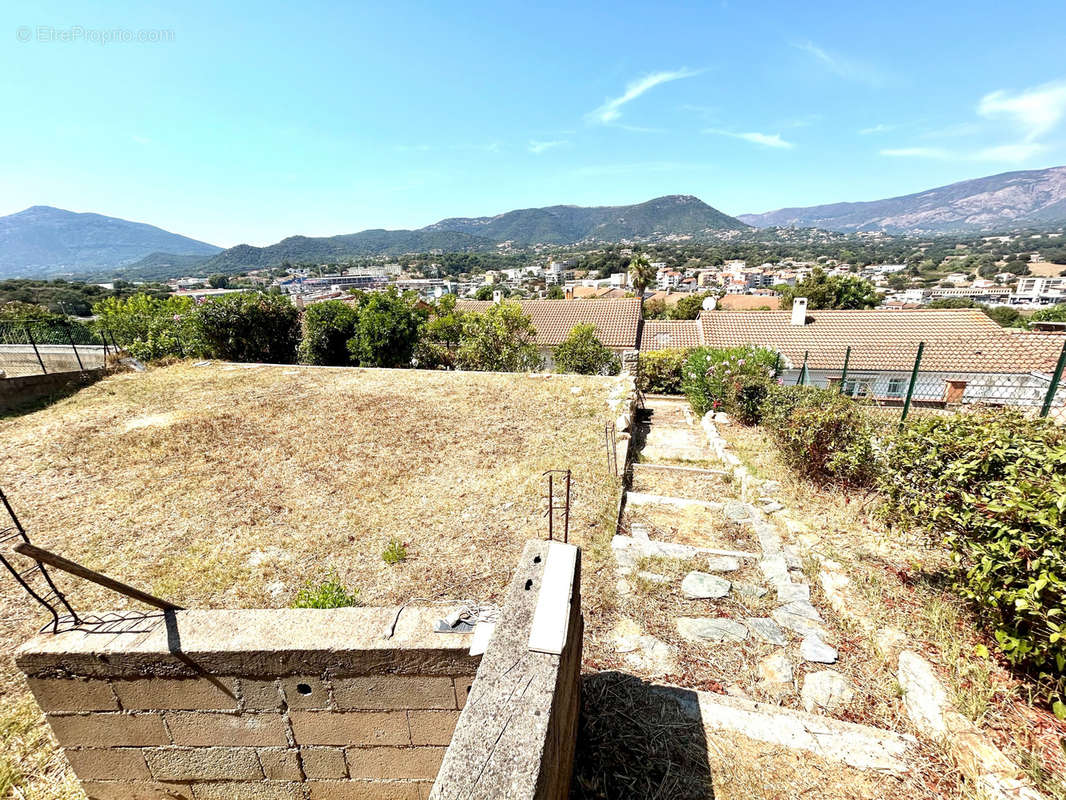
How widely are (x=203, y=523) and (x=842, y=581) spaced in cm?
657

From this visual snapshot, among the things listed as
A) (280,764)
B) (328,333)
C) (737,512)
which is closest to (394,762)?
(280,764)

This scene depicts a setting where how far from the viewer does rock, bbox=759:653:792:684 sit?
9.59 ft

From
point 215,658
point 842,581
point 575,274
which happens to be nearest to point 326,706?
point 215,658

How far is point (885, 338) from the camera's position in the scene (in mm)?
17875

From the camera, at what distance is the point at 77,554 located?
4.40 m

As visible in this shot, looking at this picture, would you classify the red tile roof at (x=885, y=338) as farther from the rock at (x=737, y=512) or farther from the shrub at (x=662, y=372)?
the rock at (x=737, y=512)

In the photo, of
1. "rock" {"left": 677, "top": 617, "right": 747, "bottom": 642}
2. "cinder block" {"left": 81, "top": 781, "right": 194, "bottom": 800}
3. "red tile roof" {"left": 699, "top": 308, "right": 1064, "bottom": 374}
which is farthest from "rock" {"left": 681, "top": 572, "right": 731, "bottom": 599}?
"red tile roof" {"left": 699, "top": 308, "right": 1064, "bottom": 374}

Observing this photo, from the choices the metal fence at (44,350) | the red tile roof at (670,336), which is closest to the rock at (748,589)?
the metal fence at (44,350)

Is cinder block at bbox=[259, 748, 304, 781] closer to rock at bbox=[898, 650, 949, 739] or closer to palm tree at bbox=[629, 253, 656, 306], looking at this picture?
rock at bbox=[898, 650, 949, 739]

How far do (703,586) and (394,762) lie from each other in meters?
2.76

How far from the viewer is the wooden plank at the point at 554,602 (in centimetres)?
171

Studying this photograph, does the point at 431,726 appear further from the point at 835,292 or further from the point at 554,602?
the point at 835,292

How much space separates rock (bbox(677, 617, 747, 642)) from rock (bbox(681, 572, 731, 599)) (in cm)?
26

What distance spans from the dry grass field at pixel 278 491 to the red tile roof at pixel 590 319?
44.0ft
